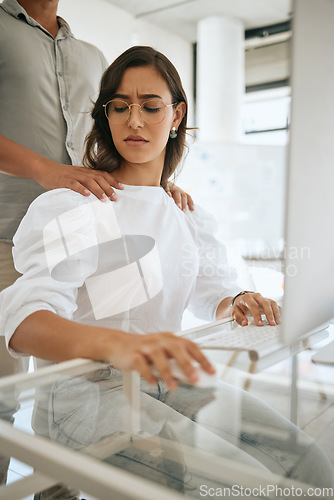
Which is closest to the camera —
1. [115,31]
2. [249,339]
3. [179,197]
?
[249,339]

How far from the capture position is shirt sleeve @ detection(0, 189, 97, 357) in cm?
72

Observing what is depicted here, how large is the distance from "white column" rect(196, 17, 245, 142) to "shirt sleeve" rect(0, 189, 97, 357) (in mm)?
3720

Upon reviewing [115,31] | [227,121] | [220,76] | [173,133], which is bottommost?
[173,133]

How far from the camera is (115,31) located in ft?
13.0

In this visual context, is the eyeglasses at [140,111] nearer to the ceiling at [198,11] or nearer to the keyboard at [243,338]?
the keyboard at [243,338]

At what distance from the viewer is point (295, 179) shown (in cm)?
51

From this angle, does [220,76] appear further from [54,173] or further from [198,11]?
[54,173]

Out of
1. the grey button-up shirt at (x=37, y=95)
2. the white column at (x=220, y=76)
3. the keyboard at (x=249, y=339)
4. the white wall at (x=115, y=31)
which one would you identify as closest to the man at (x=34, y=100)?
the grey button-up shirt at (x=37, y=95)

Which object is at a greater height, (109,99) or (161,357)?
(109,99)

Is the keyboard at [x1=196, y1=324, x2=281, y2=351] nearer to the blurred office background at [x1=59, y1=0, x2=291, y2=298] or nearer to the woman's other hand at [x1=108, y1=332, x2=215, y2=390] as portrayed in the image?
the woman's other hand at [x1=108, y1=332, x2=215, y2=390]

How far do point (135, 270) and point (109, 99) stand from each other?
0.39m

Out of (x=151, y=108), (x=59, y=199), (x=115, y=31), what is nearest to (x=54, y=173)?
(x=59, y=199)

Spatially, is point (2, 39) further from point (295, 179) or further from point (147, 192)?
point (295, 179)

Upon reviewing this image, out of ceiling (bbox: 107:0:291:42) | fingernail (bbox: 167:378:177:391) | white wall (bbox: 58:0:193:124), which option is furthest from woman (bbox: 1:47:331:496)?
ceiling (bbox: 107:0:291:42)
